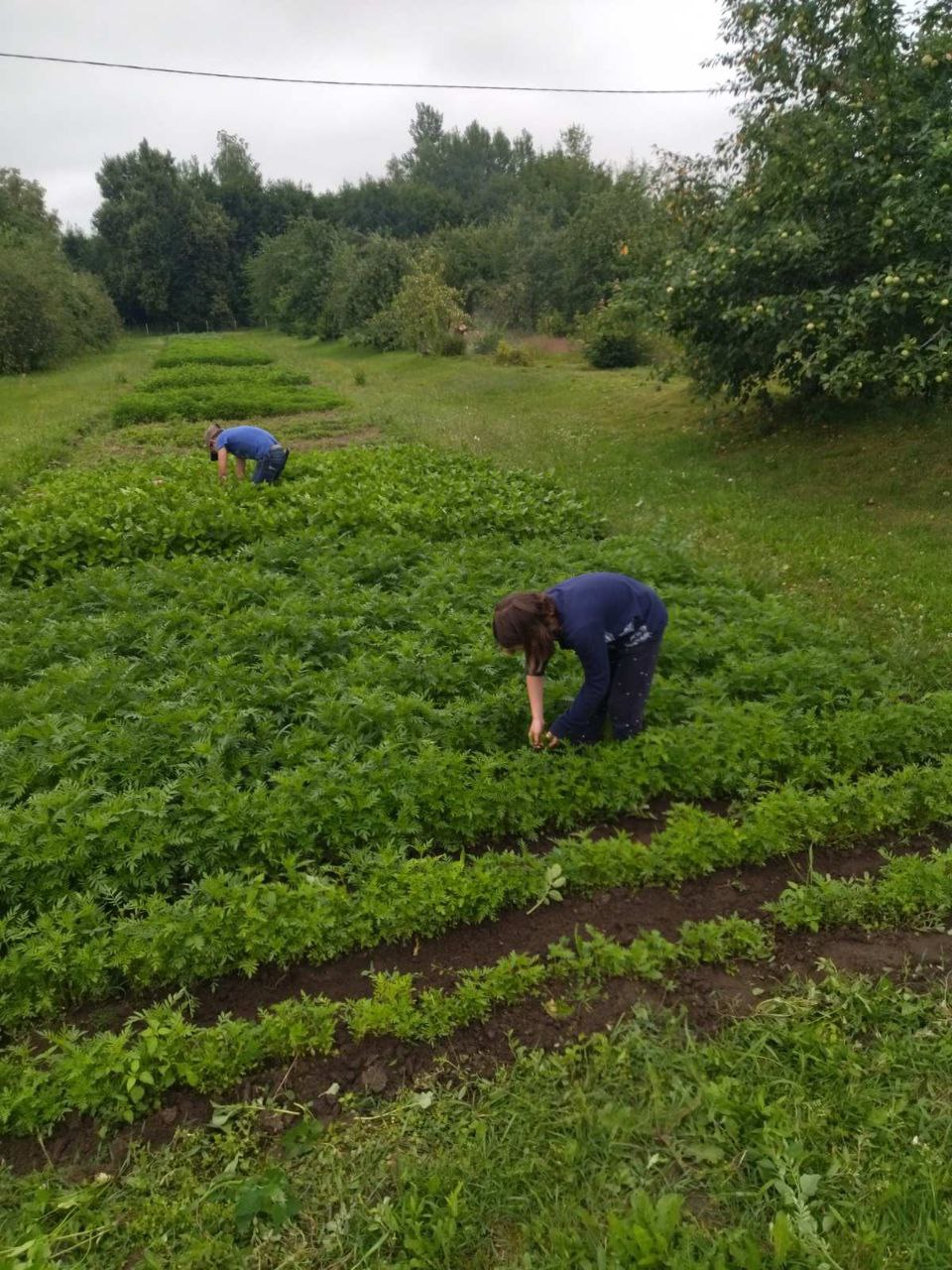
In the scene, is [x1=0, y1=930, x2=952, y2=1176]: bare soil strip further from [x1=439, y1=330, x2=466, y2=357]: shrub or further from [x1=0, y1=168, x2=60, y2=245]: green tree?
[x1=0, y1=168, x2=60, y2=245]: green tree

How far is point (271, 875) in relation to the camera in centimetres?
407

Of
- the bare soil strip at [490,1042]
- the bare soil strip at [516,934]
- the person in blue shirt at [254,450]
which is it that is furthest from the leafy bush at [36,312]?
the bare soil strip at [490,1042]

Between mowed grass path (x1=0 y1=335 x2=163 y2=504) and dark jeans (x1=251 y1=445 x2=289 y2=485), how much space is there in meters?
3.45

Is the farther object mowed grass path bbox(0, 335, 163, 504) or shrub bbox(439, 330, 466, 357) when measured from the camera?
shrub bbox(439, 330, 466, 357)

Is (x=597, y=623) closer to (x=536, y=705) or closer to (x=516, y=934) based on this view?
(x=536, y=705)

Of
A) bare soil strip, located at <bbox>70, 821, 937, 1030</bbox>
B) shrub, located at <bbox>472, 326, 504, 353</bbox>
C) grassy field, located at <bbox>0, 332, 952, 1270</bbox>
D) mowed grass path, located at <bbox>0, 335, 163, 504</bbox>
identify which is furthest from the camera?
shrub, located at <bbox>472, 326, 504, 353</bbox>

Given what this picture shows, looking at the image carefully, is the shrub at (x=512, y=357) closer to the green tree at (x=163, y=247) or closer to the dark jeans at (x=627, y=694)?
the dark jeans at (x=627, y=694)

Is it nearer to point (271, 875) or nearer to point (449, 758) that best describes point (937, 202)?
point (449, 758)

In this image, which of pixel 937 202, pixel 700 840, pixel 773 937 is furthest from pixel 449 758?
pixel 937 202

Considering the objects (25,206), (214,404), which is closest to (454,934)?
(214,404)

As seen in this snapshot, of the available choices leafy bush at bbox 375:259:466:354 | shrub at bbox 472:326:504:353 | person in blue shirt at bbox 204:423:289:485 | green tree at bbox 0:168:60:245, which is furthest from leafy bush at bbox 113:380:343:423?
green tree at bbox 0:168:60:245

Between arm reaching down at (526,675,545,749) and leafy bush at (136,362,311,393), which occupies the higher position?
leafy bush at (136,362,311,393)

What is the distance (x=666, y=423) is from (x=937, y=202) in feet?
23.5

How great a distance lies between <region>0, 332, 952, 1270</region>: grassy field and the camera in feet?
8.57
